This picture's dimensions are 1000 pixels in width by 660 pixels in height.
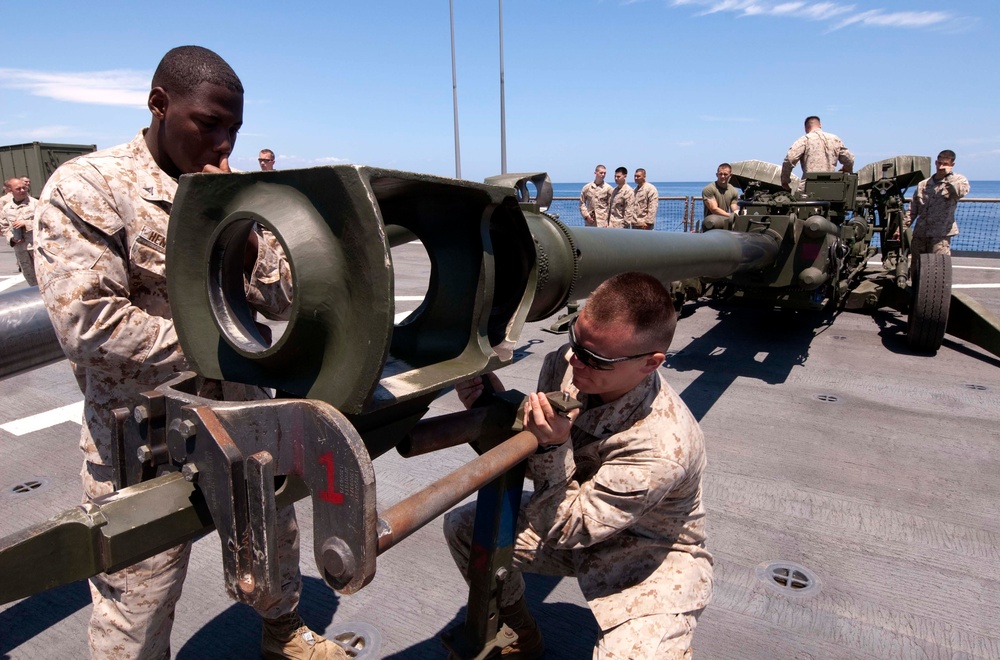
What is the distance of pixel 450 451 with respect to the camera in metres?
4.31

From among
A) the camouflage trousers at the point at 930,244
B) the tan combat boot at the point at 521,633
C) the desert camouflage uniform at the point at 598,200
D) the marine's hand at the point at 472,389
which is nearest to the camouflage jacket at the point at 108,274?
the marine's hand at the point at 472,389

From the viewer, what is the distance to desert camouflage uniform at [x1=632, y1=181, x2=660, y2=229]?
12227 millimetres

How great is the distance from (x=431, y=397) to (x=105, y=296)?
2.86 ft

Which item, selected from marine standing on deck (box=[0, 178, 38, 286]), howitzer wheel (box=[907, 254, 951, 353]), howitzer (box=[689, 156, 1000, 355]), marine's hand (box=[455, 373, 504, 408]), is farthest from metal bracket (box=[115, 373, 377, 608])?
marine standing on deck (box=[0, 178, 38, 286])

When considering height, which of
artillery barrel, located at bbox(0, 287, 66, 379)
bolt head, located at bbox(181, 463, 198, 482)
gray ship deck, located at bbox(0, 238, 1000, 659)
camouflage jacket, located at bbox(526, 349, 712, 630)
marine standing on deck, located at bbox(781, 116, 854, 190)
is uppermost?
marine standing on deck, located at bbox(781, 116, 854, 190)

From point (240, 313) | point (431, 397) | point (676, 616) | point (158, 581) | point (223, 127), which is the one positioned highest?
point (223, 127)

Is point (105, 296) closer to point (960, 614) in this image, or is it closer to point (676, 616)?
point (676, 616)

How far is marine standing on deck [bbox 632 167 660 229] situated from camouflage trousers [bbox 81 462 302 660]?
36.2 feet

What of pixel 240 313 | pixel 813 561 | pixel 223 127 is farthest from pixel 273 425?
pixel 813 561

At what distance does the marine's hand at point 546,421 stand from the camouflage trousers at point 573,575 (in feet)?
1.47

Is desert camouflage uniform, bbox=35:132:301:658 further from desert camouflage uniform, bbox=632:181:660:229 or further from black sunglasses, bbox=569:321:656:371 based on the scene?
desert camouflage uniform, bbox=632:181:660:229

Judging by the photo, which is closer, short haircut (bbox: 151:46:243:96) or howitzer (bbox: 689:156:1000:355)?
short haircut (bbox: 151:46:243:96)

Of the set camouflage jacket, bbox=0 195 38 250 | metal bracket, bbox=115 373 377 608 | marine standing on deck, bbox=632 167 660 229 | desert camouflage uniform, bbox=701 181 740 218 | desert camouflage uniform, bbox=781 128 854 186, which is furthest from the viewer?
marine standing on deck, bbox=632 167 660 229

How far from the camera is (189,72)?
175cm
